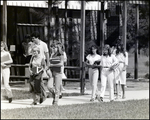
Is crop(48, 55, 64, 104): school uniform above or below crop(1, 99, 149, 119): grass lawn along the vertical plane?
above

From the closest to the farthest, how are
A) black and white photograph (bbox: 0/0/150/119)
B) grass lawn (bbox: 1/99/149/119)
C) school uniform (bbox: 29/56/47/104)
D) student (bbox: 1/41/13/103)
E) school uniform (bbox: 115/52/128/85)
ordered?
grass lawn (bbox: 1/99/149/119) < black and white photograph (bbox: 0/0/150/119) < school uniform (bbox: 29/56/47/104) < student (bbox: 1/41/13/103) < school uniform (bbox: 115/52/128/85)

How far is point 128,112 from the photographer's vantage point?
12562mm

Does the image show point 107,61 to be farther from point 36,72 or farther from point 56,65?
point 36,72

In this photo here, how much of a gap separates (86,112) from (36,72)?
7.21 ft

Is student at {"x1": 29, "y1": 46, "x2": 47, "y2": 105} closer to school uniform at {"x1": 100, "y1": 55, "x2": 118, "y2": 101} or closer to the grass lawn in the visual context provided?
the grass lawn

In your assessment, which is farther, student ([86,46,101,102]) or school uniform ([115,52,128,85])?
school uniform ([115,52,128,85])

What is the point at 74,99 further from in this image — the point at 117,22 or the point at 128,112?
the point at 117,22

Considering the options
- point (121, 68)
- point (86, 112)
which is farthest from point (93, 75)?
point (86, 112)

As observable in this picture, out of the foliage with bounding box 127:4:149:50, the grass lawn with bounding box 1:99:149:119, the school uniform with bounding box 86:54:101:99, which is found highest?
the foliage with bounding box 127:4:149:50

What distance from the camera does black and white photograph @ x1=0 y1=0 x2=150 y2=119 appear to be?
1396cm

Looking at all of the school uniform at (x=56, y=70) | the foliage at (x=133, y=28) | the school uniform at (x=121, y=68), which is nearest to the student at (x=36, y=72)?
the school uniform at (x=56, y=70)

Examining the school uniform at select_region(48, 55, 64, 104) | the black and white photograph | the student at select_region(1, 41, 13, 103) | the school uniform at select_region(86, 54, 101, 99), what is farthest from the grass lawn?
the student at select_region(1, 41, 13, 103)

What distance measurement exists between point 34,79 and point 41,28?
34.7ft

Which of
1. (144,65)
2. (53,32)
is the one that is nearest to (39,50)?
(53,32)
